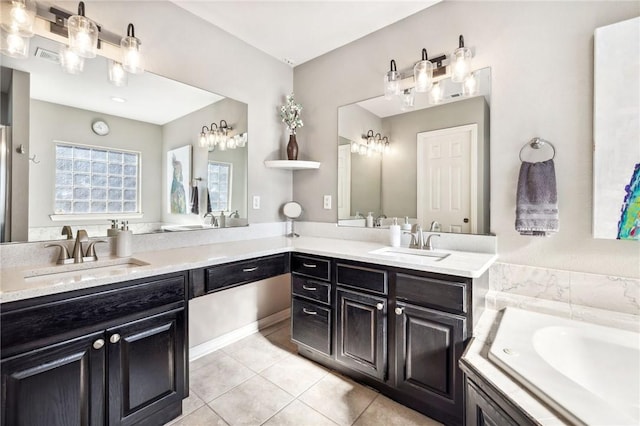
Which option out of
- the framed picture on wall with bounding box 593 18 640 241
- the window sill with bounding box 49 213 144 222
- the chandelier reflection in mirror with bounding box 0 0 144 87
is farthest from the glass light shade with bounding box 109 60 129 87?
the framed picture on wall with bounding box 593 18 640 241

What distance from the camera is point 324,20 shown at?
85.4 inches

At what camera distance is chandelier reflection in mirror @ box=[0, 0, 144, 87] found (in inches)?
53.1

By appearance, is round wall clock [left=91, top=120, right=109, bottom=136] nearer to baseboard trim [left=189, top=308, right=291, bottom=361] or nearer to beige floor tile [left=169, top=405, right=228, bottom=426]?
baseboard trim [left=189, top=308, right=291, bottom=361]

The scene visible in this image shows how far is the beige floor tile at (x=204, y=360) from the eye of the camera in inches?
80.5

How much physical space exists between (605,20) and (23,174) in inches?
125

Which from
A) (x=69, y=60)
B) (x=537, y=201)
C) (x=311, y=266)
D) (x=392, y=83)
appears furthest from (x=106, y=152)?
(x=537, y=201)

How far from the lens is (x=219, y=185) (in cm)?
232

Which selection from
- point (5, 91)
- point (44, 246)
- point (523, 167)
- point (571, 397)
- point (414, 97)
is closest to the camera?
point (571, 397)

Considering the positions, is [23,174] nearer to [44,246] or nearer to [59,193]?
[59,193]

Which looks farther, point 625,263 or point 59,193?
point 59,193

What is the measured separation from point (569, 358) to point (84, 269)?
251 cm

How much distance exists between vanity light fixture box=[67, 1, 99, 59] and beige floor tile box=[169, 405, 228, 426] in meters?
2.12

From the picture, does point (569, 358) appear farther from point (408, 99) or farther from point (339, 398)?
point (408, 99)

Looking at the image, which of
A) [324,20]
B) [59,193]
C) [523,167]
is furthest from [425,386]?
[324,20]
